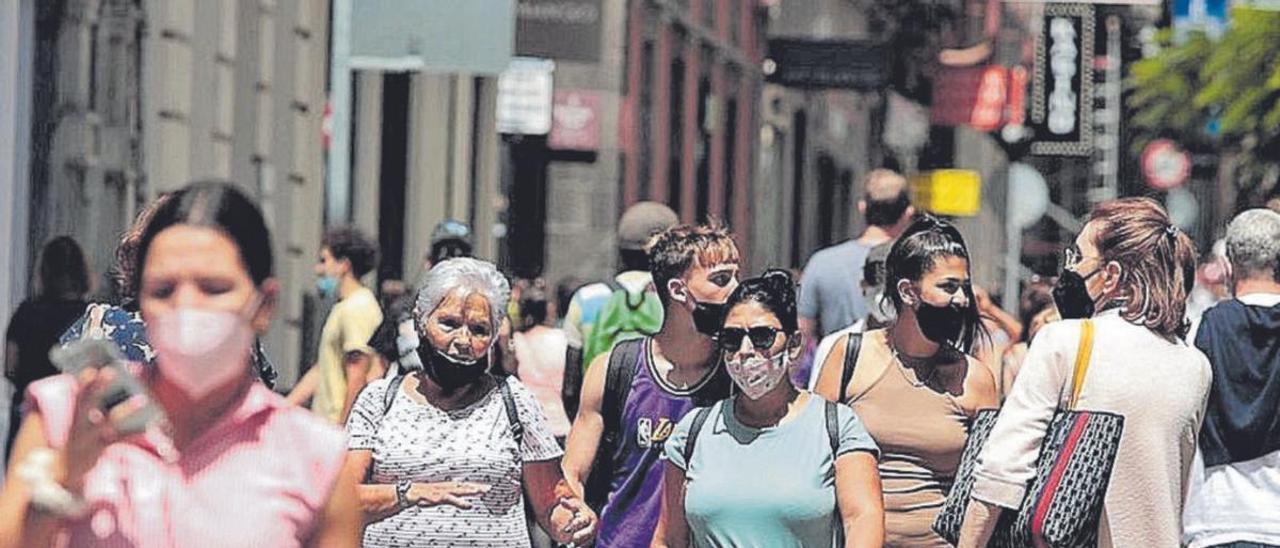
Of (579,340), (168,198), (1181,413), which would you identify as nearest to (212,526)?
(168,198)

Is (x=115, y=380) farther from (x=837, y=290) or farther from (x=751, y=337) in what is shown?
(x=837, y=290)

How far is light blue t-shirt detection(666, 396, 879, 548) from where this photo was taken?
706 cm

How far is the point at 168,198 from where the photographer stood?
14.5 feet

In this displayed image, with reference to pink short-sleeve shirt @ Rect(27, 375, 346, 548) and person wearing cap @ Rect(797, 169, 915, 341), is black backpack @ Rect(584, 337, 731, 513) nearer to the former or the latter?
person wearing cap @ Rect(797, 169, 915, 341)

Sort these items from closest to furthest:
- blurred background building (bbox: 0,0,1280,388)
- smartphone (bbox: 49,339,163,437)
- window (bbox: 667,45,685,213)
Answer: smartphone (bbox: 49,339,163,437) < blurred background building (bbox: 0,0,1280,388) < window (bbox: 667,45,685,213)

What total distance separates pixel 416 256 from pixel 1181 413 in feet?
59.2

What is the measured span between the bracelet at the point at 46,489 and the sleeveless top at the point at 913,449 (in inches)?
158

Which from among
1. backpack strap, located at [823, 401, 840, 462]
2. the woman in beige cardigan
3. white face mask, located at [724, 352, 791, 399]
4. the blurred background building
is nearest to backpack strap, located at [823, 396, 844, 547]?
backpack strap, located at [823, 401, 840, 462]

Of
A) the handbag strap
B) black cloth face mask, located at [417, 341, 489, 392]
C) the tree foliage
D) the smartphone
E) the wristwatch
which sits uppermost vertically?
the tree foliage

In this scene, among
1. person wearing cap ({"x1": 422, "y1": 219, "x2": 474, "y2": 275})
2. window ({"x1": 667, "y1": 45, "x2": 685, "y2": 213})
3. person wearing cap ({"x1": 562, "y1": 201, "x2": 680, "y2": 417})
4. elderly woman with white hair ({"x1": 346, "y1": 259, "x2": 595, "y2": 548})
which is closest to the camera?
elderly woman with white hair ({"x1": 346, "y1": 259, "x2": 595, "y2": 548})

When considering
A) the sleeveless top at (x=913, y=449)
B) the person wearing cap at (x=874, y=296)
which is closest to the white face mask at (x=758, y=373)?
the sleeveless top at (x=913, y=449)

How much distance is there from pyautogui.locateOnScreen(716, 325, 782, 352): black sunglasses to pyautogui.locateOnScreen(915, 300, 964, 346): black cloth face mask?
928 mm

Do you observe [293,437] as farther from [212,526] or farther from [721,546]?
[721,546]

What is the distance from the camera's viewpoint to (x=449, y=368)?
741 centimetres
